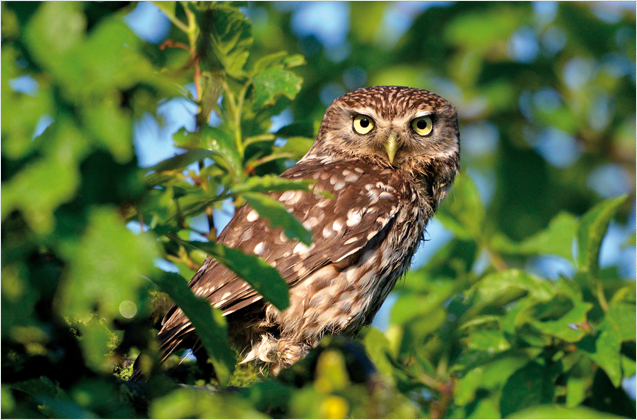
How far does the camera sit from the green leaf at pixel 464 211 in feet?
13.4

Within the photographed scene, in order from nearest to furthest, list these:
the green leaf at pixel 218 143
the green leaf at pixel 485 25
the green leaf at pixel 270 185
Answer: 1. the green leaf at pixel 270 185
2. the green leaf at pixel 218 143
3. the green leaf at pixel 485 25

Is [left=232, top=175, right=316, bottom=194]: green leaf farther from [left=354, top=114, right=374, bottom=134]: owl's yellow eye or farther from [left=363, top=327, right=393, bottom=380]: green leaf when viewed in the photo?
[left=354, top=114, right=374, bottom=134]: owl's yellow eye

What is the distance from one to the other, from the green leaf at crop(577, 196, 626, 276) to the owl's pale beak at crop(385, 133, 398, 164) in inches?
42.7

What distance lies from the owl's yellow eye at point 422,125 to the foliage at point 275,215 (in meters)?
0.45

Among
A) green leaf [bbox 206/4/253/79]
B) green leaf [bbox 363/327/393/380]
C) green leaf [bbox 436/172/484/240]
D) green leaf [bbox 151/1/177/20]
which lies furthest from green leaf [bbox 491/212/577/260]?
green leaf [bbox 151/1/177/20]

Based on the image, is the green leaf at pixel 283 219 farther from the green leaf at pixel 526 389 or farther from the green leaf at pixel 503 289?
the green leaf at pixel 503 289

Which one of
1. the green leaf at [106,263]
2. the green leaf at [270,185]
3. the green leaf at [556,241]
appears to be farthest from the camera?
the green leaf at [556,241]

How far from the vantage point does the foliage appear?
129cm

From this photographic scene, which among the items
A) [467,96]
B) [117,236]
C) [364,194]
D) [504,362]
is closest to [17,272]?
[117,236]

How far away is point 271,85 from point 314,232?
0.76 meters

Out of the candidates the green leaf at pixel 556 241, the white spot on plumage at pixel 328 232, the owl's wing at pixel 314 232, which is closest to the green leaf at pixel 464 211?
the green leaf at pixel 556 241

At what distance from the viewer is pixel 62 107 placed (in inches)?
50.6

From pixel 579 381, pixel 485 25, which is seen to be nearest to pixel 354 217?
pixel 579 381

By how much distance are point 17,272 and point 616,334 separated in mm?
2660
